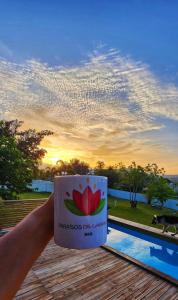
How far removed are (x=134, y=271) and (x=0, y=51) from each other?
5706mm

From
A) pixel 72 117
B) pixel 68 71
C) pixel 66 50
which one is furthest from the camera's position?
pixel 72 117

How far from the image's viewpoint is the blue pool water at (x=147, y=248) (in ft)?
17.4

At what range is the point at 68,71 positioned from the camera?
6.73 m

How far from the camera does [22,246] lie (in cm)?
66

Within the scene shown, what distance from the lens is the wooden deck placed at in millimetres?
2846

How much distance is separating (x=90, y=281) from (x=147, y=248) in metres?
3.39

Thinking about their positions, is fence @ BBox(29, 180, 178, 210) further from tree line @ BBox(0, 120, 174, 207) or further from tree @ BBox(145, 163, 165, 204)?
tree @ BBox(145, 163, 165, 204)

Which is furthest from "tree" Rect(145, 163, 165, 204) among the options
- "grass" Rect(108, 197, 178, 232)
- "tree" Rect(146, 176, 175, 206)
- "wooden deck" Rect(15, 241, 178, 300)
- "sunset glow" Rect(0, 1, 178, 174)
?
"wooden deck" Rect(15, 241, 178, 300)

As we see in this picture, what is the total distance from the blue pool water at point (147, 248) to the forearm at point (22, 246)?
16.2 ft

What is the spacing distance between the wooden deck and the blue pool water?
170cm

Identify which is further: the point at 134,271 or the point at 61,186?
the point at 134,271

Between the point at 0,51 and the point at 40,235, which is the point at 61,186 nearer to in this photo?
the point at 40,235

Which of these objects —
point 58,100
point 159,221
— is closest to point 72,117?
point 58,100

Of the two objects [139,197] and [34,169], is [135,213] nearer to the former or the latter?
[139,197]
